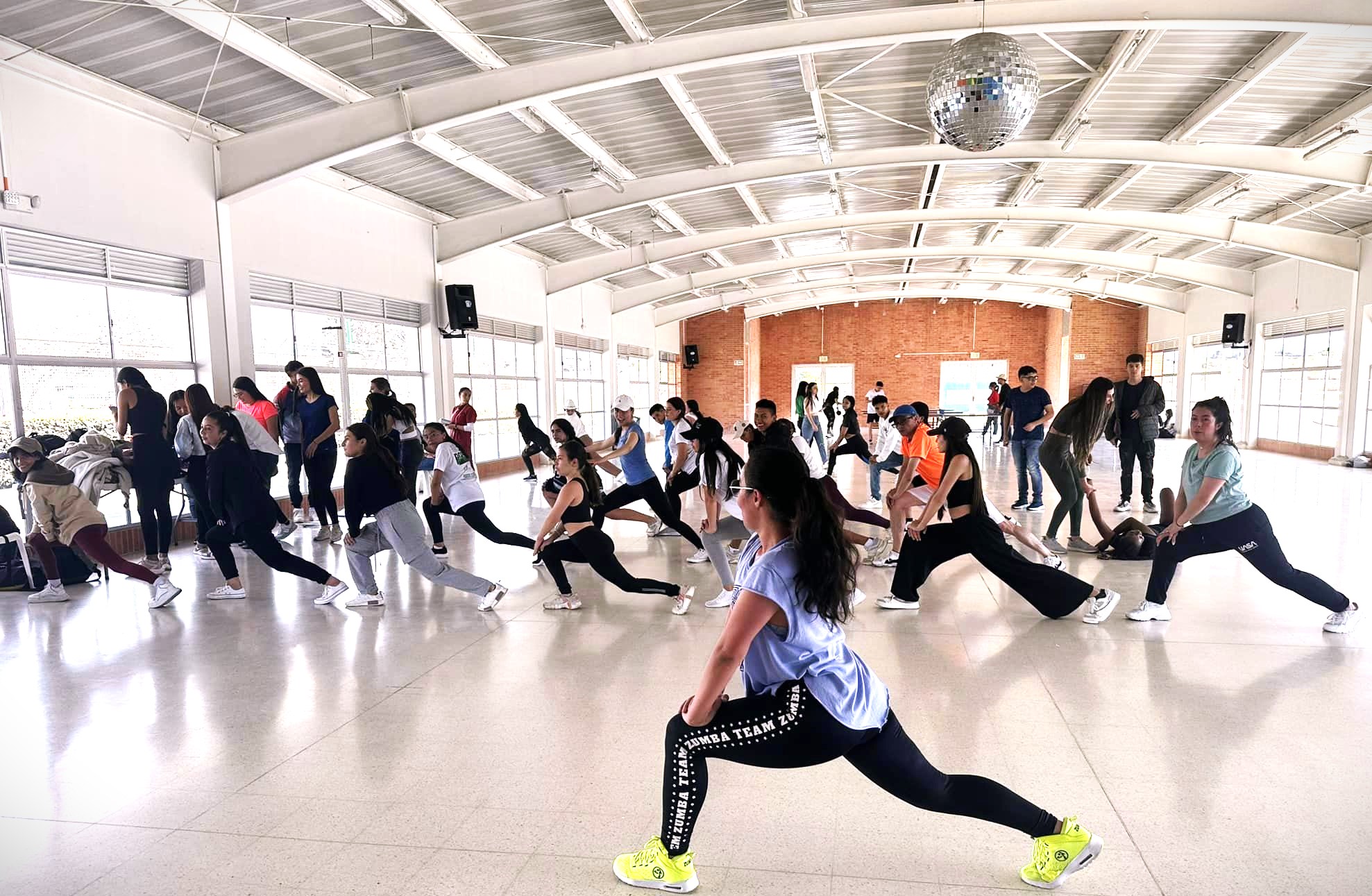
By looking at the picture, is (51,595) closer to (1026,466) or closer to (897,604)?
(897,604)

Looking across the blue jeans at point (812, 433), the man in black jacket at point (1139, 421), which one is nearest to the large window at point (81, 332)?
the blue jeans at point (812, 433)

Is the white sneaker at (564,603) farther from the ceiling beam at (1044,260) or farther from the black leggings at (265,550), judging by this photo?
the ceiling beam at (1044,260)

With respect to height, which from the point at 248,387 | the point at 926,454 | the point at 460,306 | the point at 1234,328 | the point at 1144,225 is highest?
the point at 1144,225

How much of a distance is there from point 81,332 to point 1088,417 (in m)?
9.18

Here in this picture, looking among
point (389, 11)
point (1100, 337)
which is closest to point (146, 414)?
point (389, 11)

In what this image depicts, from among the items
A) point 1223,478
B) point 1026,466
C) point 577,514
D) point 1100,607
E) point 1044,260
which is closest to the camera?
point 1223,478

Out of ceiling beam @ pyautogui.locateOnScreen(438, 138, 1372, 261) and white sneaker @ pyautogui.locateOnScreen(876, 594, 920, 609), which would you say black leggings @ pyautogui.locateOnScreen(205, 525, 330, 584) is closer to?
white sneaker @ pyautogui.locateOnScreen(876, 594, 920, 609)

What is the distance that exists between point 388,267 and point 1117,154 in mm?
10282

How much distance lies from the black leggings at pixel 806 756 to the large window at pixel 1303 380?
59.0ft

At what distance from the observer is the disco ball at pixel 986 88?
432 cm

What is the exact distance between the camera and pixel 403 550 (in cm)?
536

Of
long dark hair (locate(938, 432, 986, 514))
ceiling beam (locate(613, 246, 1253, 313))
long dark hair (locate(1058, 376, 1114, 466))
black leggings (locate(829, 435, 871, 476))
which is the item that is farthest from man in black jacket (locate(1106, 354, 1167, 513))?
ceiling beam (locate(613, 246, 1253, 313))

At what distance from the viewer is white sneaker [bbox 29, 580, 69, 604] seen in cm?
602

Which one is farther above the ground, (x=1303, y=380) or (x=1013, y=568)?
(x=1303, y=380)
